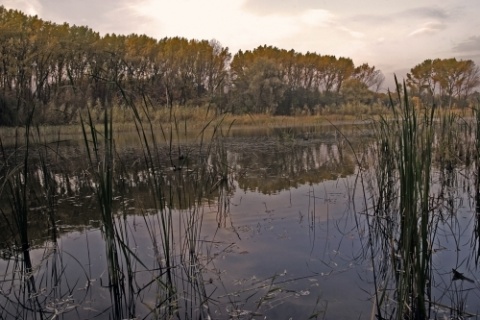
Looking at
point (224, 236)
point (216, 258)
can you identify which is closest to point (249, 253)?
point (216, 258)

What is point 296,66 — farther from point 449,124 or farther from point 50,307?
point 50,307

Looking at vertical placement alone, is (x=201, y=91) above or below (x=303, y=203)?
above

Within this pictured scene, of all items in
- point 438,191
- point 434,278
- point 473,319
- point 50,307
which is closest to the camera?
point 473,319

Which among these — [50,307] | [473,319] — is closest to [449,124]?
[473,319]

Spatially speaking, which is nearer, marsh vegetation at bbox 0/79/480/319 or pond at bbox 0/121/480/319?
marsh vegetation at bbox 0/79/480/319

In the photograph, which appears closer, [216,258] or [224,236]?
[216,258]

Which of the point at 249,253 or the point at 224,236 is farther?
the point at 224,236

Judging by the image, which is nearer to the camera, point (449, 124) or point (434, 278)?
point (434, 278)

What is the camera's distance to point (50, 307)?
2133 mm

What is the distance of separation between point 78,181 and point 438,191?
525 cm

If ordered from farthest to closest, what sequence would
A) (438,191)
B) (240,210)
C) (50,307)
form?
(438,191), (240,210), (50,307)

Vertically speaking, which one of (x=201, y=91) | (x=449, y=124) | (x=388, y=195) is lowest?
(x=388, y=195)

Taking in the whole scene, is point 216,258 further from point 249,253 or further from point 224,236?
point 224,236

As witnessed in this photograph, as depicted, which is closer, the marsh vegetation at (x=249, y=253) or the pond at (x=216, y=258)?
the marsh vegetation at (x=249, y=253)
